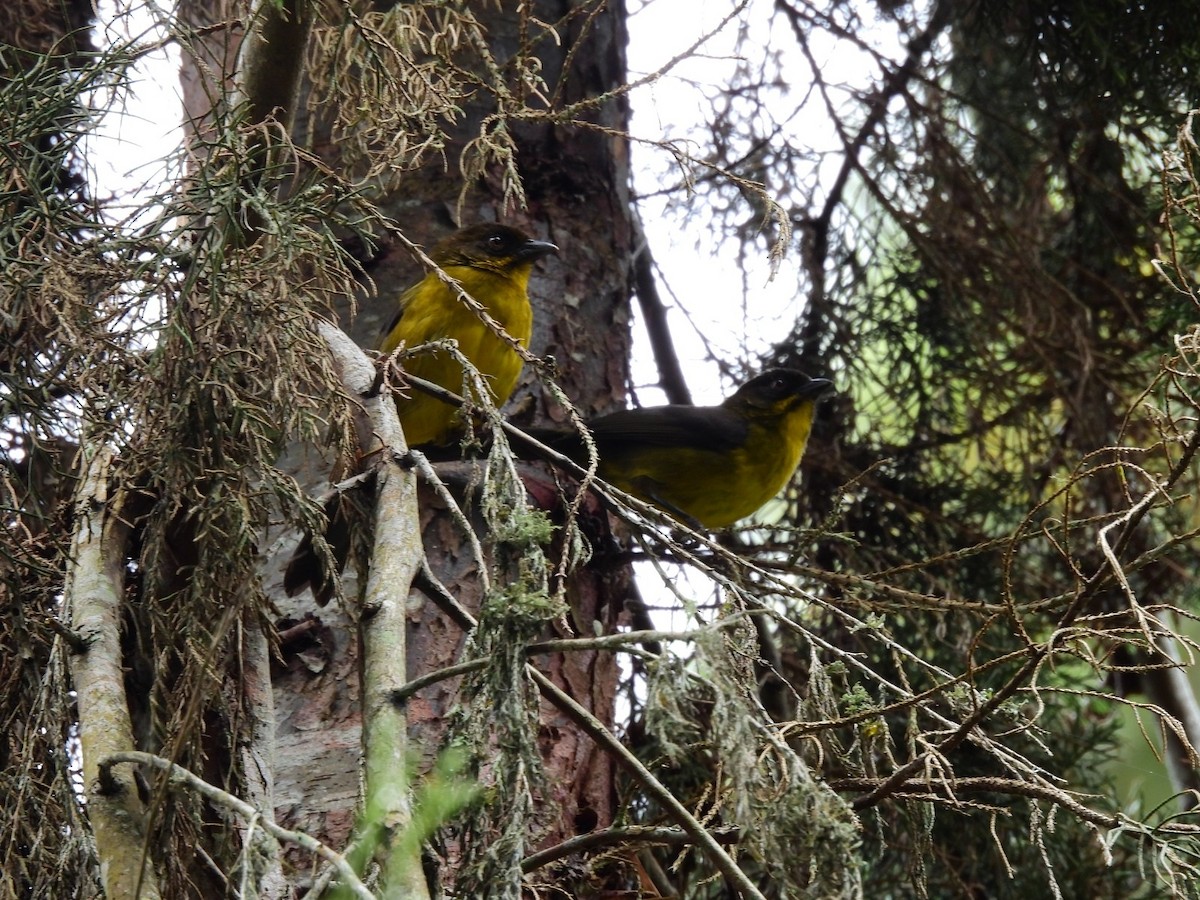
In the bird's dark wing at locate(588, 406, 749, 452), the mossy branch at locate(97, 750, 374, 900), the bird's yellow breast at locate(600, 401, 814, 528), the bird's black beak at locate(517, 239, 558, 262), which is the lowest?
the mossy branch at locate(97, 750, 374, 900)

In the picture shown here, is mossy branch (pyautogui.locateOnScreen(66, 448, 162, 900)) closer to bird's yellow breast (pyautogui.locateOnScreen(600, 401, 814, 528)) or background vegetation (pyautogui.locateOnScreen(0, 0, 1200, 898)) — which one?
background vegetation (pyautogui.locateOnScreen(0, 0, 1200, 898))

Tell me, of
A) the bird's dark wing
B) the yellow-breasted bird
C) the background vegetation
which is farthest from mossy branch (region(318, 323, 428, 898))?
the bird's dark wing

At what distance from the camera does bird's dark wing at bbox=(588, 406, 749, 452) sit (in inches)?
238

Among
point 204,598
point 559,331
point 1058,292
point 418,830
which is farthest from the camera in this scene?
point 1058,292

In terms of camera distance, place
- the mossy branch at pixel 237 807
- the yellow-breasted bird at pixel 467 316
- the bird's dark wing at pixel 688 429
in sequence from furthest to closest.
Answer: the bird's dark wing at pixel 688 429
the yellow-breasted bird at pixel 467 316
the mossy branch at pixel 237 807

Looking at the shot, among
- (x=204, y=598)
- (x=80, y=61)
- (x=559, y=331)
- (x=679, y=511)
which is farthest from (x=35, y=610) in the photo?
(x=679, y=511)

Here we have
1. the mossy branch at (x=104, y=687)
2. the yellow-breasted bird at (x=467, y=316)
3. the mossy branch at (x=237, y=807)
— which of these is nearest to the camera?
the mossy branch at (x=237, y=807)

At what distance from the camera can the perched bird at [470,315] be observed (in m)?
5.15

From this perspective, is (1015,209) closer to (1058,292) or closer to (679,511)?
(1058,292)

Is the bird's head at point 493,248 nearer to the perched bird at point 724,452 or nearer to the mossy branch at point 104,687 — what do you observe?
the perched bird at point 724,452

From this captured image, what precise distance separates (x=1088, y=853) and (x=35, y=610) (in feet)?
15.7

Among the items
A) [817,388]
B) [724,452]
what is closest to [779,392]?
[817,388]

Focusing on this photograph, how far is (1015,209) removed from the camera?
7.20 meters

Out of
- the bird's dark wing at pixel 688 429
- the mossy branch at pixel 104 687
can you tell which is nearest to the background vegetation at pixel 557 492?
the mossy branch at pixel 104 687
